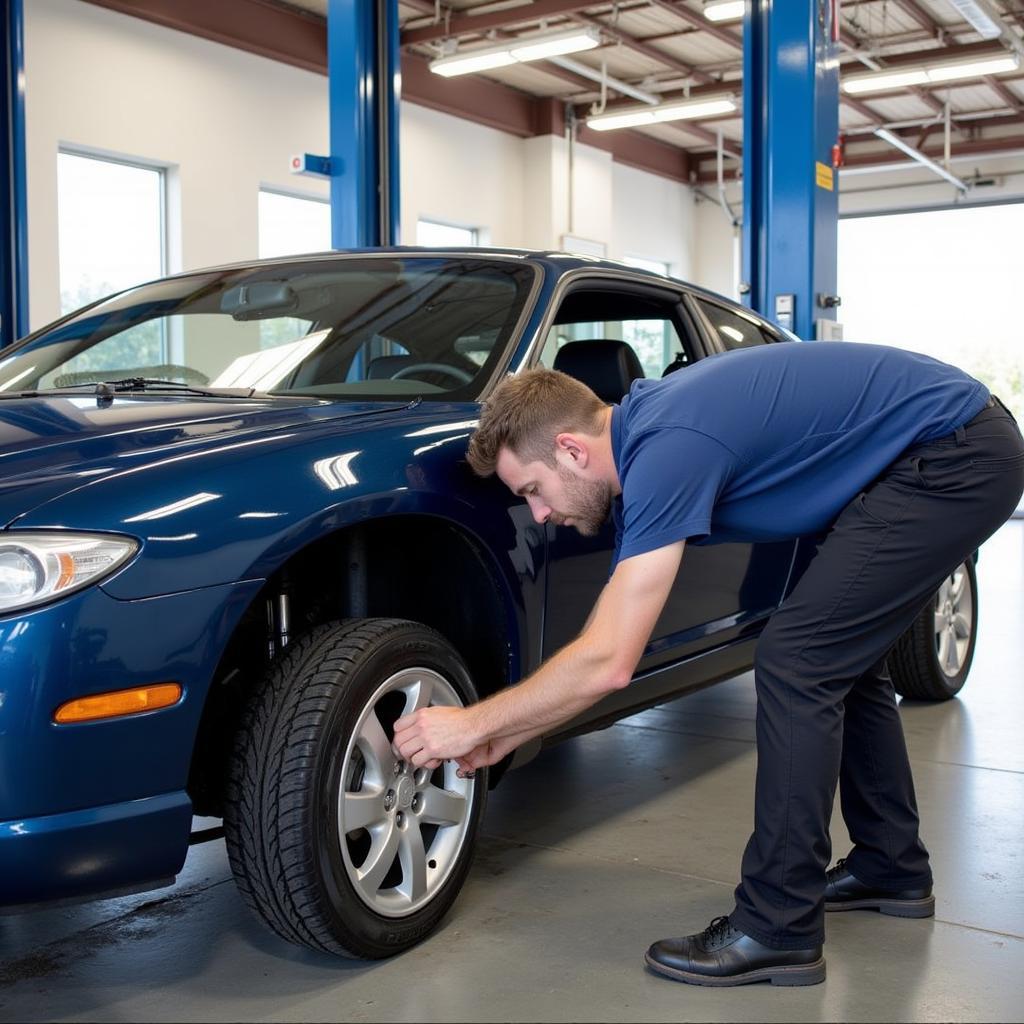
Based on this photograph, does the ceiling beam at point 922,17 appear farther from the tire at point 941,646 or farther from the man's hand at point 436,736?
the man's hand at point 436,736

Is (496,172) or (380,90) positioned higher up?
(496,172)

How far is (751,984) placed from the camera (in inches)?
85.2

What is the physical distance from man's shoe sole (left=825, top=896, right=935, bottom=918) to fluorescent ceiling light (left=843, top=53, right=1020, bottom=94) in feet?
35.7

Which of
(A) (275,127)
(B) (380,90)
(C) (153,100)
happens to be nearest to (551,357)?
(B) (380,90)

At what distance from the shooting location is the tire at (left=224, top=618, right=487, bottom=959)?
79.4 inches

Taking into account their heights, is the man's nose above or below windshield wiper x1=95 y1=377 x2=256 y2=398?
below

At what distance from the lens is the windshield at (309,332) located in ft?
8.89

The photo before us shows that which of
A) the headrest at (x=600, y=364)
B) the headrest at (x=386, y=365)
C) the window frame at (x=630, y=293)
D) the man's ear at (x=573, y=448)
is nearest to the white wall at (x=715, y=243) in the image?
the window frame at (x=630, y=293)

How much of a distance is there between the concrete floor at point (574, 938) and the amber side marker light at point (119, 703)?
58 centimetres

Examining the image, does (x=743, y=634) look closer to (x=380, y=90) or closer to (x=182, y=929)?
(x=182, y=929)

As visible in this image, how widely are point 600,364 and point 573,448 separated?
1063mm

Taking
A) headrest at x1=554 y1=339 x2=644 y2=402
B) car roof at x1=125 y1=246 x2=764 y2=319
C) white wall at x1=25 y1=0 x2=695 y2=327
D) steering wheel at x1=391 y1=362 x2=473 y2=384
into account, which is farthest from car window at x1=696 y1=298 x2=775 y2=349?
white wall at x1=25 y1=0 x2=695 y2=327

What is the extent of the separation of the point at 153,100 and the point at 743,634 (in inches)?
373

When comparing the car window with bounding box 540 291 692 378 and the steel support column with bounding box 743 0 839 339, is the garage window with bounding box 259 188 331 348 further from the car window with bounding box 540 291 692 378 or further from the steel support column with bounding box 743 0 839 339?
the car window with bounding box 540 291 692 378
